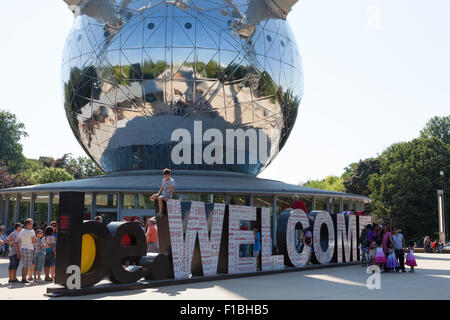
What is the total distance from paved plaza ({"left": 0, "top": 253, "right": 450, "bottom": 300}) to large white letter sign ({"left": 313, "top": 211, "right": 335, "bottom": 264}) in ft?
8.96

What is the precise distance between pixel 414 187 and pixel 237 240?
41208 millimetres

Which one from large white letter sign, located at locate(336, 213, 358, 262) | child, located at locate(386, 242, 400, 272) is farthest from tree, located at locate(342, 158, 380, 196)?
child, located at locate(386, 242, 400, 272)

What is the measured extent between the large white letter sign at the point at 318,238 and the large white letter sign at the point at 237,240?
3.32 m

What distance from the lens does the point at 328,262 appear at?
61.7ft

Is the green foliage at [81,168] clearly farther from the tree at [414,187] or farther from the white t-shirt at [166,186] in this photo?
the white t-shirt at [166,186]

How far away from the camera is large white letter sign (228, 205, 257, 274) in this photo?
49.0 feet

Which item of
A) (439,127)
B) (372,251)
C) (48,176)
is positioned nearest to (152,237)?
(372,251)

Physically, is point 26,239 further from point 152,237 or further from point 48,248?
point 152,237

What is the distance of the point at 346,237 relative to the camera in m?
20.0

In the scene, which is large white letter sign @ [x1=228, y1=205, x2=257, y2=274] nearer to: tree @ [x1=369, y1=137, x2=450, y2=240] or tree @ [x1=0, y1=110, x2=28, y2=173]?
tree @ [x1=369, y1=137, x2=450, y2=240]
